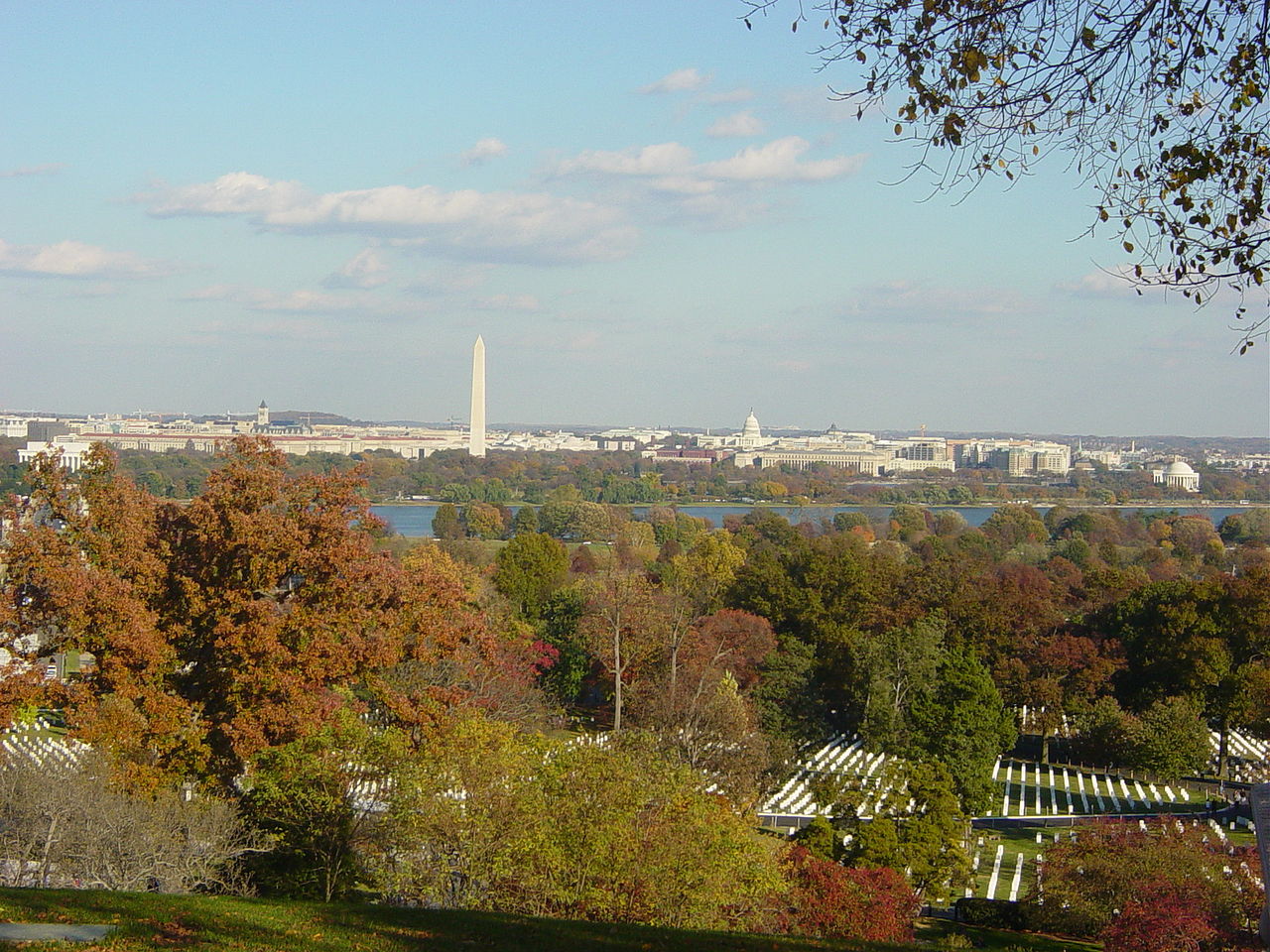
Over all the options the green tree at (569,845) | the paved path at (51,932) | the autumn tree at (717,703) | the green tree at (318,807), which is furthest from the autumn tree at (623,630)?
the paved path at (51,932)

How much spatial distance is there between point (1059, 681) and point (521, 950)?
24985mm

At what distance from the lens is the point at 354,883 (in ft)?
40.2

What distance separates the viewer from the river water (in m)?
87.8

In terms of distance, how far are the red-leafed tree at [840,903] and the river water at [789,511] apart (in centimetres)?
6569

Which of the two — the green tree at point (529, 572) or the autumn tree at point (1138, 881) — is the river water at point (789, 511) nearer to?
the green tree at point (529, 572)

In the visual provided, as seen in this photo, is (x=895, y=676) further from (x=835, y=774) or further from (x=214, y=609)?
(x=214, y=609)

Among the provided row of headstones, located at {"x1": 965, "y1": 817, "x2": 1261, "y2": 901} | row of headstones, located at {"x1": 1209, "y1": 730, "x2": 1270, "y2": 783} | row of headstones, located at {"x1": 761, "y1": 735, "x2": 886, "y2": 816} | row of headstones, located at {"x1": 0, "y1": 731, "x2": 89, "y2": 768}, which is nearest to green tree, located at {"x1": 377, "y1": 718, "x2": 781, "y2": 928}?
row of headstones, located at {"x1": 0, "y1": 731, "x2": 89, "y2": 768}

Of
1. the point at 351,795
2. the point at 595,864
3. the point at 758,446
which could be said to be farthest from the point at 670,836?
the point at 758,446

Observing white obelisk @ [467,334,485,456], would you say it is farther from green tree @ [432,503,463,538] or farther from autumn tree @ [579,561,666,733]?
autumn tree @ [579,561,666,733]

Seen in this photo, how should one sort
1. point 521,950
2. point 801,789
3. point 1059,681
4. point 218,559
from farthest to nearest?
point 1059,681, point 801,789, point 218,559, point 521,950

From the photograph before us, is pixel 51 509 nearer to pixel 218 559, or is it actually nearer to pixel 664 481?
pixel 218 559

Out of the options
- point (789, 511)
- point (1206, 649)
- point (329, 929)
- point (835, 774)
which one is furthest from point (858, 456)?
point (329, 929)

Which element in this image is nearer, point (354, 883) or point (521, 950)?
point (521, 950)

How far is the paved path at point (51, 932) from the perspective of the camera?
20.2 feet
